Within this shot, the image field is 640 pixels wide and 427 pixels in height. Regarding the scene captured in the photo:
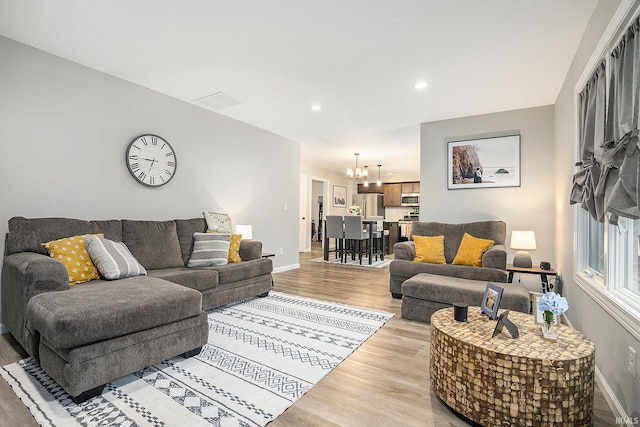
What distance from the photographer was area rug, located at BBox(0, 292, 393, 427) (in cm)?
163

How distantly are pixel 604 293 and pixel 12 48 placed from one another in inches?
190

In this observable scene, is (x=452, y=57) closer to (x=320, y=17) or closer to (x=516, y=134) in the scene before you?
(x=320, y=17)

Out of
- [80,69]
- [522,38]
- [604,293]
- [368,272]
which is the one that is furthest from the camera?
[368,272]

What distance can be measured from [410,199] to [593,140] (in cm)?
819

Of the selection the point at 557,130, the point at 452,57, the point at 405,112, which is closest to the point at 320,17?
the point at 452,57

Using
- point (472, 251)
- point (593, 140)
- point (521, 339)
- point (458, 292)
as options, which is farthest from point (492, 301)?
point (472, 251)

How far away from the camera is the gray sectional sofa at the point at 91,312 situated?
1.69m

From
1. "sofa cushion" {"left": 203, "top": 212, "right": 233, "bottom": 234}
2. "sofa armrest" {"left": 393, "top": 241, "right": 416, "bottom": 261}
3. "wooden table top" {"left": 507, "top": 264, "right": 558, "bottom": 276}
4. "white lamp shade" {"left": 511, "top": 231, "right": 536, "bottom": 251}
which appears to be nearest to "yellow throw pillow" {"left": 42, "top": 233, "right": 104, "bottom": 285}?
"sofa cushion" {"left": 203, "top": 212, "right": 233, "bottom": 234}

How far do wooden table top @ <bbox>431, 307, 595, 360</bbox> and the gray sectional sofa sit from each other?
1702 millimetres

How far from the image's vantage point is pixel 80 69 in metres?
3.12

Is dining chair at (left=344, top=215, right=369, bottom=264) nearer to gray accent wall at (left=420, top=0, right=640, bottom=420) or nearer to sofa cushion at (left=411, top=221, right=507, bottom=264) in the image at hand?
gray accent wall at (left=420, top=0, right=640, bottom=420)

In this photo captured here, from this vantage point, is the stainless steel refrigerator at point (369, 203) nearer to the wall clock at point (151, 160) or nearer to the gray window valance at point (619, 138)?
the wall clock at point (151, 160)

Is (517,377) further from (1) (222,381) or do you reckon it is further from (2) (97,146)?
(2) (97,146)

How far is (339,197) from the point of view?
1030 cm
